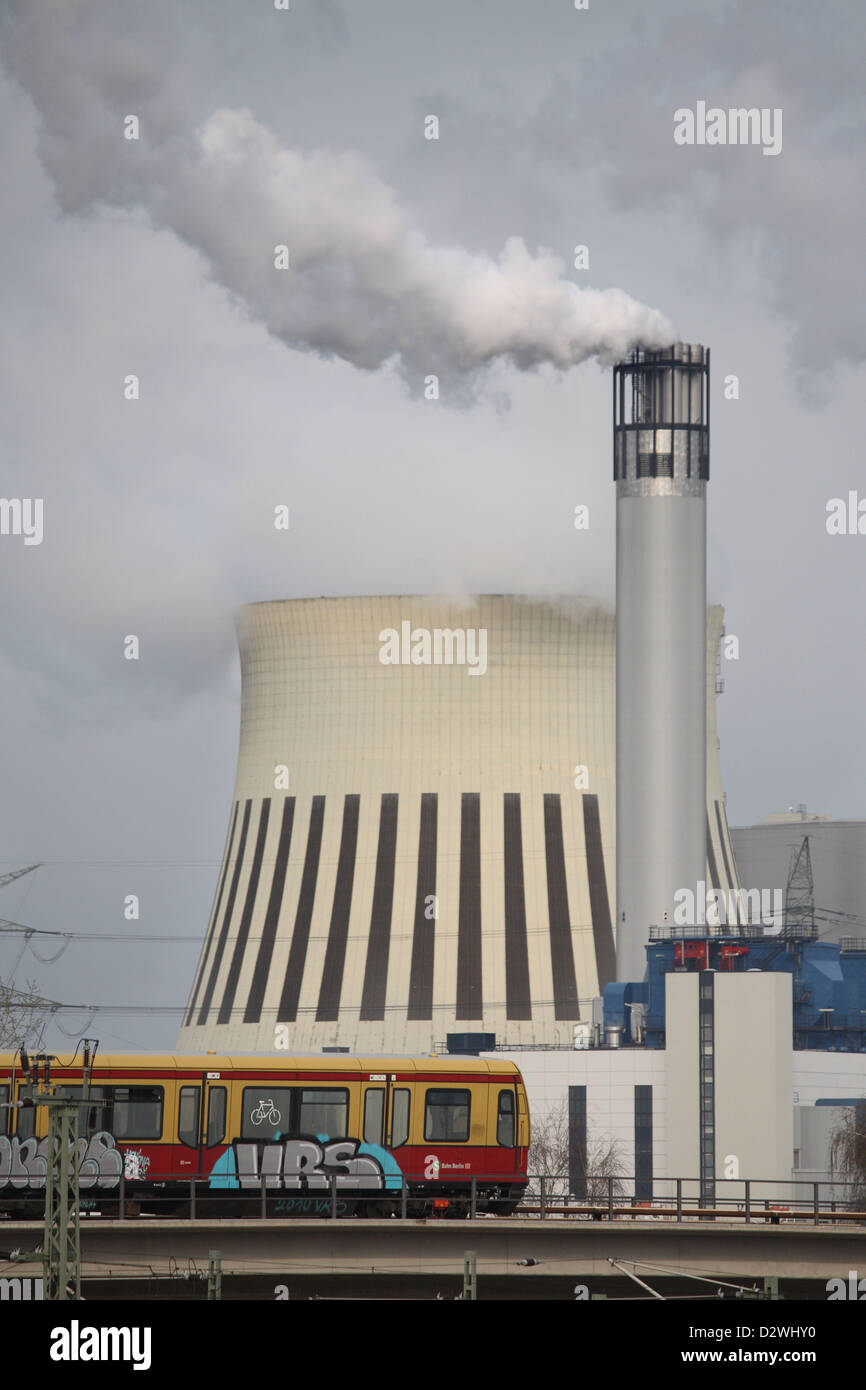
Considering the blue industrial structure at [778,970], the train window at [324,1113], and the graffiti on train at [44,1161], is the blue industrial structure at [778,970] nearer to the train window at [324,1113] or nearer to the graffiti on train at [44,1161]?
the train window at [324,1113]

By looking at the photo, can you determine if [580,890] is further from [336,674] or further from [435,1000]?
[336,674]

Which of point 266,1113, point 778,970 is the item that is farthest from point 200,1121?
point 778,970

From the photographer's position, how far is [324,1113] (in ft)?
90.9

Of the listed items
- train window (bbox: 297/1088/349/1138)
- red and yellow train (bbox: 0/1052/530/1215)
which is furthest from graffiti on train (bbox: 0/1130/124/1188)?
train window (bbox: 297/1088/349/1138)

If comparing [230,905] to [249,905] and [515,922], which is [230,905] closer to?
[249,905]

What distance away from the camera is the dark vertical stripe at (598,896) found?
6047cm

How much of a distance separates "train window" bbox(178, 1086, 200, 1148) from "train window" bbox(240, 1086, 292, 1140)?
56 cm

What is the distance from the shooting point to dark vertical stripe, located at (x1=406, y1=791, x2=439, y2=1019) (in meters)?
60.1

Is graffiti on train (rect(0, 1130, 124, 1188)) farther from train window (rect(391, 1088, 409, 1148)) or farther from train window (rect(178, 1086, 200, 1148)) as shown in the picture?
train window (rect(391, 1088, 409, 1148))
